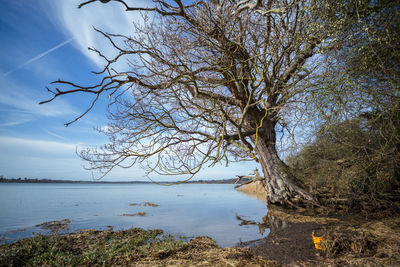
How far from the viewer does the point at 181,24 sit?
397 centimetres

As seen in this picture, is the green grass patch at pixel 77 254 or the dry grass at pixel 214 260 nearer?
the dry grass at pixel 214 260

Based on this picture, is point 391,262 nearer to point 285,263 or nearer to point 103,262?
point 285,263

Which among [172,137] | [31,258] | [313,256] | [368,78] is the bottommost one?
[31,258]

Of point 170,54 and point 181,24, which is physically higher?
point 181,24

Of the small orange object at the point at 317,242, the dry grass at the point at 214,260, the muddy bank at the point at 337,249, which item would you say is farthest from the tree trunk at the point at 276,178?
the dry grass at the point at 214,260

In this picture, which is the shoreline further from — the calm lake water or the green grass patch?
the calm lake water

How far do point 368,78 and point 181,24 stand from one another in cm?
370

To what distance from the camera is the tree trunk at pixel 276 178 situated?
564 cm

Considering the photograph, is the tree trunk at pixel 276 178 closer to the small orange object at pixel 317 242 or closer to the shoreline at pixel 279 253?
the shoreline at pixel 279 253

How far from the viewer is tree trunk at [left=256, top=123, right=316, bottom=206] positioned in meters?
5.64

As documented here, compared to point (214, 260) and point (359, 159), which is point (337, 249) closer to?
point (214, 260)

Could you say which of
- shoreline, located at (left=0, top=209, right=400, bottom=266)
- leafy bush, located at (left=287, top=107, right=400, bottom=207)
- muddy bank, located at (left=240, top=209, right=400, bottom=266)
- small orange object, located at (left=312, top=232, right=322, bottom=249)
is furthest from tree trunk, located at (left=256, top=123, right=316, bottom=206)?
small orange object, located at (left=312, top=232, right=322, bottom=249)

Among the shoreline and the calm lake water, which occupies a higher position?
the shoreline

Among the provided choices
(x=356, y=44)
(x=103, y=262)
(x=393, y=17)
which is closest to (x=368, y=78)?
(x=356, y=44)
